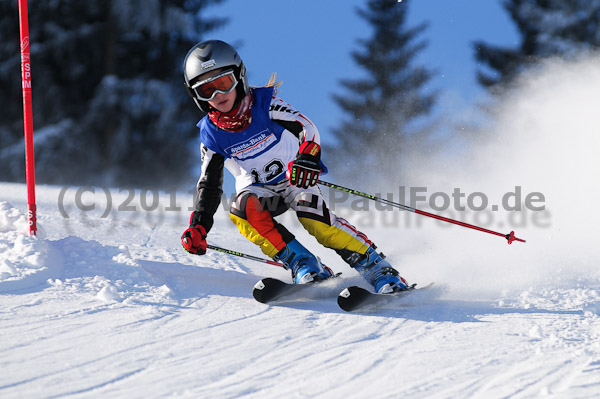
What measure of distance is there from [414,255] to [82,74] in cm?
1474

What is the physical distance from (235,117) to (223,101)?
0.48 ft

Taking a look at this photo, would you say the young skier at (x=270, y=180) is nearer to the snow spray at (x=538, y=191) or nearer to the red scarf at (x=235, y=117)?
the red scarf at (x=235, y=117)

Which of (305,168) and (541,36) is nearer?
(305,168)

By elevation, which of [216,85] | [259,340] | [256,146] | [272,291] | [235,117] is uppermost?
[216,85]

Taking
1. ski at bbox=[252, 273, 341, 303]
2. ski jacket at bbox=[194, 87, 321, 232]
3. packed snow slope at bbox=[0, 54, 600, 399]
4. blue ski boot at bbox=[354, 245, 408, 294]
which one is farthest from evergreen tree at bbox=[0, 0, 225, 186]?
ski at bbox=[252, 273, 341, 303]

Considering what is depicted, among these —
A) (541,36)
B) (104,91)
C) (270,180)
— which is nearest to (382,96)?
(541,36)

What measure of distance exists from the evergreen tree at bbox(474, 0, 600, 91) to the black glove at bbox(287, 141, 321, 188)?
15.0 m

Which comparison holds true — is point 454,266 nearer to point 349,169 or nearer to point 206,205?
point 206,205

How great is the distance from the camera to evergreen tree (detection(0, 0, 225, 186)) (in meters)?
16.6

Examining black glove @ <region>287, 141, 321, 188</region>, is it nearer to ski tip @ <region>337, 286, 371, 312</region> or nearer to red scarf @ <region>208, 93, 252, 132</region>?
red scarf @ <region>208, 93, 252, 132</region>

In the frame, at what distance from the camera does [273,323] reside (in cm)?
305

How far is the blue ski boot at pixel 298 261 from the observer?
367 centimetres

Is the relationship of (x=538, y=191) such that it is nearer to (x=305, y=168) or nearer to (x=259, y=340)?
(x=305, y=168)

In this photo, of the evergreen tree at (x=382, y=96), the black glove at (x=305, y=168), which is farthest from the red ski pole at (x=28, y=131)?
the evergreen tree at (x=382, y=96)
